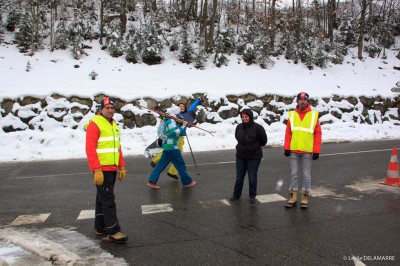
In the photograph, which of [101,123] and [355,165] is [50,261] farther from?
[355,165]

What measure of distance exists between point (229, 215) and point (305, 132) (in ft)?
6.56

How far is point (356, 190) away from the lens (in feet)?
25.7

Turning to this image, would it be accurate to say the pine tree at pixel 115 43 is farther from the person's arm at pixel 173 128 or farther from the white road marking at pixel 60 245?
the white road marking at pixel 60 245

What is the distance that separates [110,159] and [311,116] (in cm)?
363

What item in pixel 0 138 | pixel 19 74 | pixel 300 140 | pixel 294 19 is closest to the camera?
pixel 300 140

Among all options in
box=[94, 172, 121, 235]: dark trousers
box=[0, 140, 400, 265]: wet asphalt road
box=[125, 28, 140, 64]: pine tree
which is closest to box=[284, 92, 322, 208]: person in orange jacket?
box=[0, 140, 400, 265]: wet asphalt road

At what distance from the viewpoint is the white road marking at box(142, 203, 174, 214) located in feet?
21.0

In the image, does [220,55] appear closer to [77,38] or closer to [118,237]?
[77,38]

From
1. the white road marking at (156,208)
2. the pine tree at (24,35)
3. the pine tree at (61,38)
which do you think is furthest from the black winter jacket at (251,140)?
the pine tree at (24,35)

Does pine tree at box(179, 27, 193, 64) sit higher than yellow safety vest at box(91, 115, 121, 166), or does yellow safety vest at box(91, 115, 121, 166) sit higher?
pine tree at box(179, 27, 193, 64)

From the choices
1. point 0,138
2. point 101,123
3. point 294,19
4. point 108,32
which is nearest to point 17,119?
point 0,138

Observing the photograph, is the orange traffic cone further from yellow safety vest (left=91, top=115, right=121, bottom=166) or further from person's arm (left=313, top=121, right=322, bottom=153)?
yellow safety vest (left=91, top=115, right=121, bottom=166)

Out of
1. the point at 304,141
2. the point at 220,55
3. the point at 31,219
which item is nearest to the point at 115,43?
the point at 220,55

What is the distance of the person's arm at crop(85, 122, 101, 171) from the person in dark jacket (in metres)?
2.98
